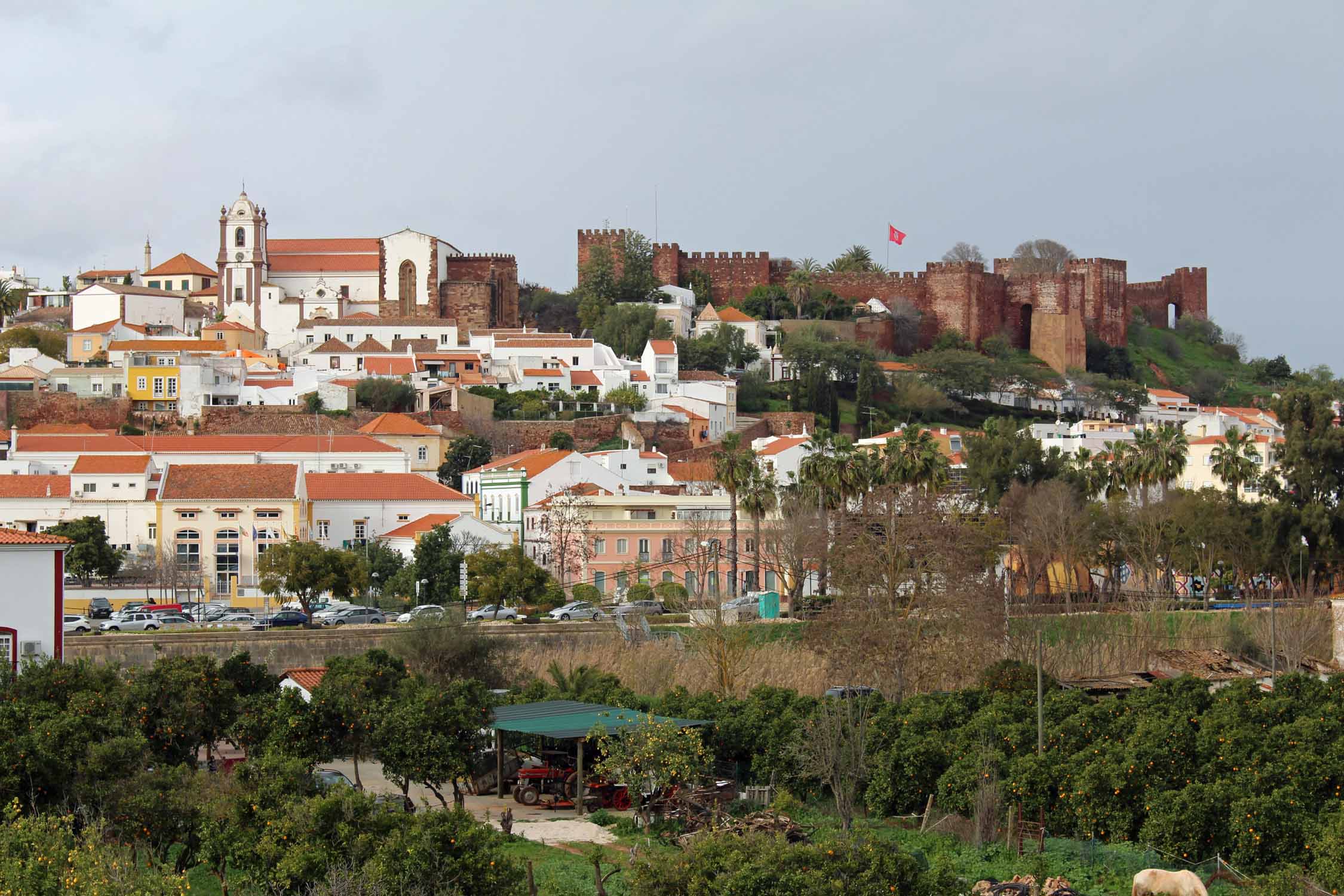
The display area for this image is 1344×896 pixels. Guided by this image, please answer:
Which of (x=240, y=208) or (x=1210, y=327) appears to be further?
(x=1210, y=327)

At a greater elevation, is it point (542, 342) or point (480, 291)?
point (480, 291)

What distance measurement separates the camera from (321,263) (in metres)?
96.0

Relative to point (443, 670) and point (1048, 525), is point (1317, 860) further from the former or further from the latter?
point (1048, 525)

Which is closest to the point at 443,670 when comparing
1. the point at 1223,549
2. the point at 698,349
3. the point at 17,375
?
the point at 1223,549

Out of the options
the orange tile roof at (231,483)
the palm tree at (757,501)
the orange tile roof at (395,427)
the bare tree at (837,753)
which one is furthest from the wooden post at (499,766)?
the orange tile roof at (395,427)

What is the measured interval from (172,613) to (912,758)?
24610 millimetres

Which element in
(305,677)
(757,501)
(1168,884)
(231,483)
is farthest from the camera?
(231,483)

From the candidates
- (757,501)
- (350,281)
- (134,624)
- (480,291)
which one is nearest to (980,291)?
(480,291)

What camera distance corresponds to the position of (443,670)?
3459 centimetres

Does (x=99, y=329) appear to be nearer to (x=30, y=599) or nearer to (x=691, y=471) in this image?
(x=691, y=471)

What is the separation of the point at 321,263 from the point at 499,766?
234 feet

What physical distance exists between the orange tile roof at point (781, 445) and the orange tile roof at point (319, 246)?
1447 inches

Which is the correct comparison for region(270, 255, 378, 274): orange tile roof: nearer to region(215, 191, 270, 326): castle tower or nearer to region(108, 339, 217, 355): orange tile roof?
region(215, 191, 270, 326): castle tower

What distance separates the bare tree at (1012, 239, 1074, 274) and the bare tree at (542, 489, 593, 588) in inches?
2181
